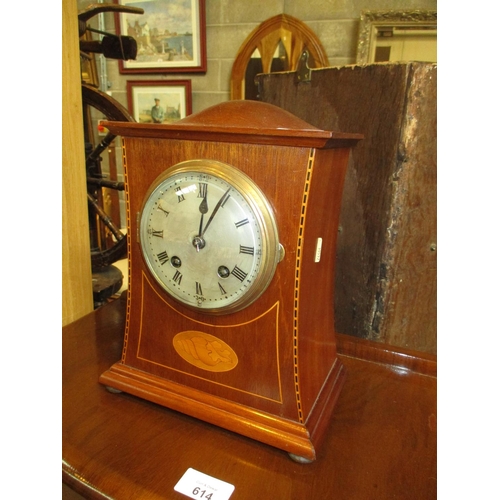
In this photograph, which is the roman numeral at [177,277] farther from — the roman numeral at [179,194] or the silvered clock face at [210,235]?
the roman numeral at [179,194]

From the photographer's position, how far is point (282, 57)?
155 centimetres

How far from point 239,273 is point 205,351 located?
0.17 m

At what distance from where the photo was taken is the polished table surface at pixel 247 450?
0.56 meters

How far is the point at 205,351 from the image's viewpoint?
2.20 feet

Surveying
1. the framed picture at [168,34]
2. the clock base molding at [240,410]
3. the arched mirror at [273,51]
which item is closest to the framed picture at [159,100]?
Result: the framed picture at [168,34]

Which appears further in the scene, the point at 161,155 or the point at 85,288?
the point at 85,288

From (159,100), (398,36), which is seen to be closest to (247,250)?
(398,36)

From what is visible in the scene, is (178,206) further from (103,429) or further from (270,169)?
(103,429)

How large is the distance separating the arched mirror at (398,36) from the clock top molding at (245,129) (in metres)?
0.91

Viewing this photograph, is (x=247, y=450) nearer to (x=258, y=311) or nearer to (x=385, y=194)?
(x=258, y=311)

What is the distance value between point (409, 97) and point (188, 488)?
83cm
